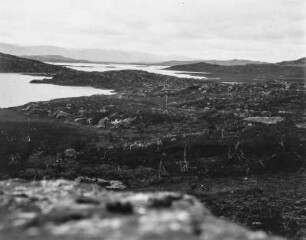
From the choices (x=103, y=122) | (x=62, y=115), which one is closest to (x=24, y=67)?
(x=62, y=115)

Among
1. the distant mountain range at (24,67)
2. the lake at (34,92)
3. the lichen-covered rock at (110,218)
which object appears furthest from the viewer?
the distant mountain range at (24,67)

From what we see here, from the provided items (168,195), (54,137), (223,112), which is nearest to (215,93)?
(223,112)

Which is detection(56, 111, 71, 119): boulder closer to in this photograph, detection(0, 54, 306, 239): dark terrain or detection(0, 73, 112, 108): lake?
detection(0, 54, 306, 239): dark terrain

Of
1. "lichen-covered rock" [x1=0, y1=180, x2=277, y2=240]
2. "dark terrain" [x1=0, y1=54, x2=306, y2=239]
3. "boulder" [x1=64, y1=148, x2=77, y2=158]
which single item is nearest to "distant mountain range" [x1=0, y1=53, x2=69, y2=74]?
"dark terrain" [x1=0, y1=54, x2=306, y2=239]

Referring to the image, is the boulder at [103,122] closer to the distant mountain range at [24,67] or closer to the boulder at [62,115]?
the boulder at [62,115]

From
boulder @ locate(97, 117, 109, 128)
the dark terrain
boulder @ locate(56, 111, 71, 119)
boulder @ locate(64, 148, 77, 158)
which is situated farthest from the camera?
boulder @ locate(56, 111, 71, 119)

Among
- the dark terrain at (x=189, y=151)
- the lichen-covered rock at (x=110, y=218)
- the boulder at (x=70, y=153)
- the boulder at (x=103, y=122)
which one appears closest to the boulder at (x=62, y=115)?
the dark terrain at (x=189, y=151)
